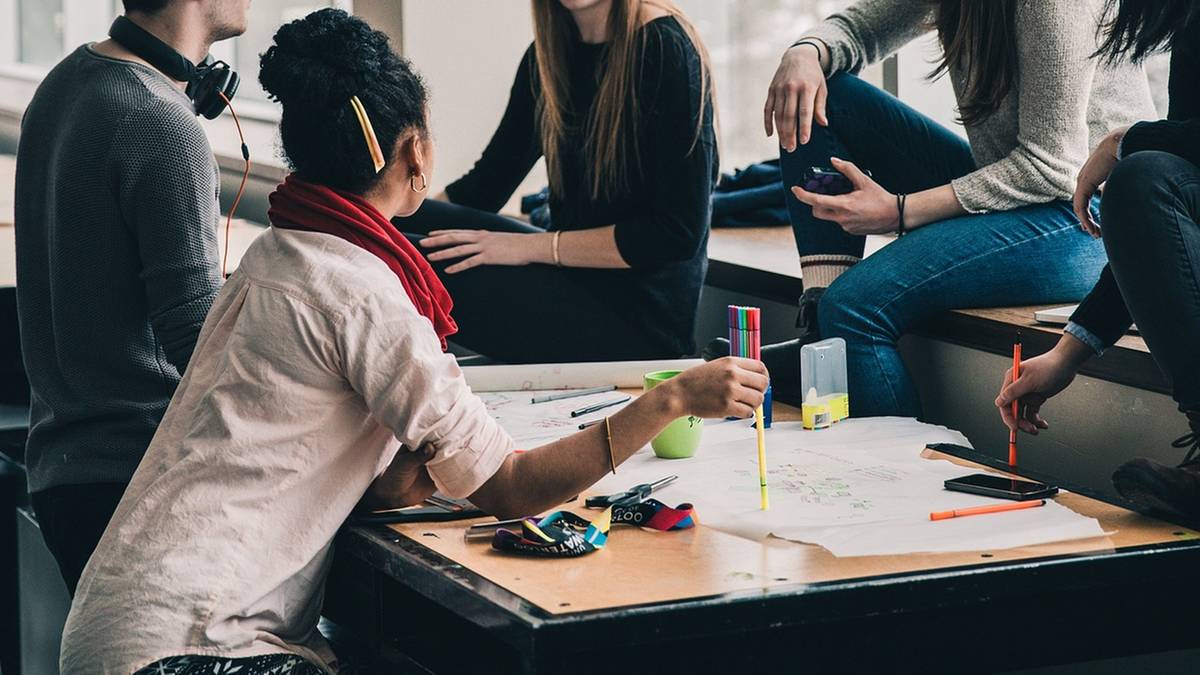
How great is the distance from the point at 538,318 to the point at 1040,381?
1010mm

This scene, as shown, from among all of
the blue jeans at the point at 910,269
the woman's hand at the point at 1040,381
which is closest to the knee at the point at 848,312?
the blue jeans at the point at 910,269

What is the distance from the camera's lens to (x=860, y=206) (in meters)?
1.98

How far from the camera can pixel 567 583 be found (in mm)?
1155

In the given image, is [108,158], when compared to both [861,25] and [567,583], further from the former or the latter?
[861,25]

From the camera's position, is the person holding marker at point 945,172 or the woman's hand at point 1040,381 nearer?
the woman's hand at point 1040,381

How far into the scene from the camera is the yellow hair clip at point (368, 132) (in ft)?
4.29

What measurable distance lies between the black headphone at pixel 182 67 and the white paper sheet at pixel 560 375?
1.68ft

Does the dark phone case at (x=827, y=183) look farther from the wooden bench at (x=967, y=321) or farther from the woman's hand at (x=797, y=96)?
the wooden bench at (x=967, y=321)

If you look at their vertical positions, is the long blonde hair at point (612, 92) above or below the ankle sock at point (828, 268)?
above

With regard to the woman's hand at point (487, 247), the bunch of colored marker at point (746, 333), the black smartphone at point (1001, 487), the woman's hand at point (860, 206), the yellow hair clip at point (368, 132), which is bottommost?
the black smartphone at point (1001, 487)

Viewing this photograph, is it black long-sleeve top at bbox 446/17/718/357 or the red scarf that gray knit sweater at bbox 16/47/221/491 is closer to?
the red scarf

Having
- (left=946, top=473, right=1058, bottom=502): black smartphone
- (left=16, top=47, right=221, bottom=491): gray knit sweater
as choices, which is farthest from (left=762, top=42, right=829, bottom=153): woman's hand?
(left=16, top=47, right=221, bottom=491): gray knit sweater

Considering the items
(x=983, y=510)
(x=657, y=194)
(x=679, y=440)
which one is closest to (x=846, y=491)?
(x=983, y=510)

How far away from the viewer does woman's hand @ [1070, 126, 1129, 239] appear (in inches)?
62.0
